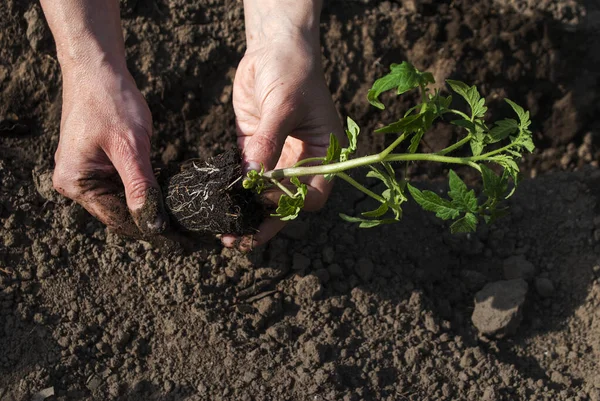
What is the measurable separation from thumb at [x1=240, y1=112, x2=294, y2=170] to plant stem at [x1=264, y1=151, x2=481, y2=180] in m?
0.08

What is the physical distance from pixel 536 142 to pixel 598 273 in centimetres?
83

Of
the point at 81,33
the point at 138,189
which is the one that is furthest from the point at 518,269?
the point at 81,33

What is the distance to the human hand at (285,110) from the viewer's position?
8.40 feet

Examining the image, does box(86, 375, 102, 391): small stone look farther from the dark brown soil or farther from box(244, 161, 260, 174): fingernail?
box(244, 161, 260, 174): fingernail

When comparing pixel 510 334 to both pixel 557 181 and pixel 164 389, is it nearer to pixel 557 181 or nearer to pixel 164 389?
pixel 557 181

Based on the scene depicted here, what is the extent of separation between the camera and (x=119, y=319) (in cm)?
281

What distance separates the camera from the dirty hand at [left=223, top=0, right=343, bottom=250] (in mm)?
2578

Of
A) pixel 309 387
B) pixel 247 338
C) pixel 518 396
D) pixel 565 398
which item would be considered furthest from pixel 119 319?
pixel 565 398

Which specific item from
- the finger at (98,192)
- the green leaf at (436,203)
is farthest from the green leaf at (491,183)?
the finger at (98,192)

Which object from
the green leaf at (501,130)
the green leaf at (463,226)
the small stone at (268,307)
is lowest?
the small stone at (268,307)

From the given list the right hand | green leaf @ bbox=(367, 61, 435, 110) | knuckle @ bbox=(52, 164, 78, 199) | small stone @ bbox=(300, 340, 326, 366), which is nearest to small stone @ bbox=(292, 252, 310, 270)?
small stone @ bbox=(300, 340, 326, 366)

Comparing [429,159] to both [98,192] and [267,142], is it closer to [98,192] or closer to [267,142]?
[267,142]

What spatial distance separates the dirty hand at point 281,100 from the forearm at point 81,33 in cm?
62

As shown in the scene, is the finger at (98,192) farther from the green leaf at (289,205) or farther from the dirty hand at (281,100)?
the green leaf at (289,205)
